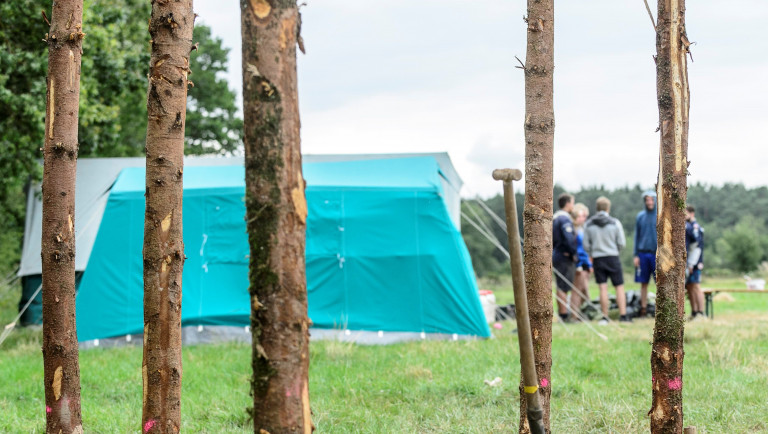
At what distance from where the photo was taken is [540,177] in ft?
11.5

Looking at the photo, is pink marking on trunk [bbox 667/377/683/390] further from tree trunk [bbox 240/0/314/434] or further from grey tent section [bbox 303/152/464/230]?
grey tent section [bbox 303/152/464/230]

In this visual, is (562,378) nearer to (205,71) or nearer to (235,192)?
(235,192)

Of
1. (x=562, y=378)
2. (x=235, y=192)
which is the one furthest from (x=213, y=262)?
(x=562, y=378)

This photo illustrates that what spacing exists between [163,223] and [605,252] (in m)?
7.65

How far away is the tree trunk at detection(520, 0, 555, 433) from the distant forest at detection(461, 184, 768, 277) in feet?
87.7

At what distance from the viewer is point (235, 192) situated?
8.73 meters

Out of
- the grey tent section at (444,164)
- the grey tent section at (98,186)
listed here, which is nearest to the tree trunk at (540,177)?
the grey tent section at (444,164)

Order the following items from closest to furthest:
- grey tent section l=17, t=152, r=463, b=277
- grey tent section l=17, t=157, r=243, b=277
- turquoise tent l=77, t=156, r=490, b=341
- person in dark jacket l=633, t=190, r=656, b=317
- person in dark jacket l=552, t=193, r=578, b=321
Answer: turquoise tent l=77, t=156, r=490, b=341
person in dark jacket l=552, t=193, r=578, b=321
person in dark jacket l=633, t=190, r=656, b=317
grey tent section l=17, t=152, r=463, b=277
grey tent section l=17, t=157, r=243, b=277

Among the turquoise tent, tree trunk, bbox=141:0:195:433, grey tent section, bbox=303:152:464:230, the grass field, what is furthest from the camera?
grey tent section, bbox=303:152:464:230

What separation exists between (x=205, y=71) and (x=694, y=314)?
19073mm

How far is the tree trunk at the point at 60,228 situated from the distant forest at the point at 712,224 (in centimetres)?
2694

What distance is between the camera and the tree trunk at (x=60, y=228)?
364 centimetres

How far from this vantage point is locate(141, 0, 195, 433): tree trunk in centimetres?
332

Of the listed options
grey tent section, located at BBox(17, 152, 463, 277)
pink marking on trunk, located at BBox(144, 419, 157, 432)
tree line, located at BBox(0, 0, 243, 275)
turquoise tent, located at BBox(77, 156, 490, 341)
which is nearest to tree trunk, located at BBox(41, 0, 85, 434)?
pink marking on trunk, located at BBox(144, 419, 157, 432)
